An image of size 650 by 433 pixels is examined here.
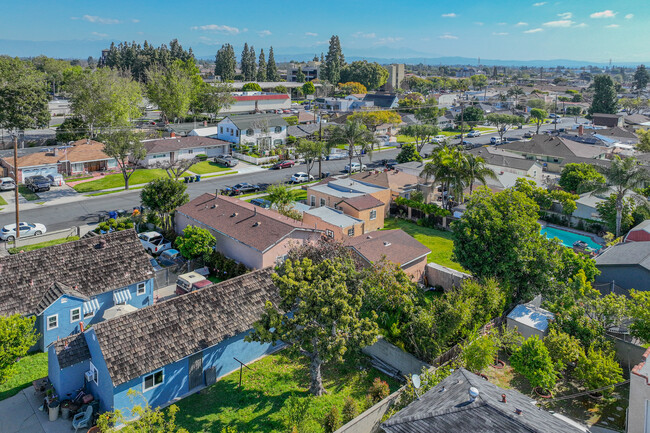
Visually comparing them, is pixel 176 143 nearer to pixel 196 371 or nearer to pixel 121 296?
pixel 121 296

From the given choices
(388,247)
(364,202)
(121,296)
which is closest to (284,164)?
(364,202)

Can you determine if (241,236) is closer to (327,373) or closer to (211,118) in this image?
(327,373)

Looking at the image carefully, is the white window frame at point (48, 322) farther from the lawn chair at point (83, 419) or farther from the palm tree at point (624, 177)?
the palm tree at point (624, 177)

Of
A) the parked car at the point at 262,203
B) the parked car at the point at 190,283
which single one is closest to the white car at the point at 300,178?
the parked car at the point at 262,203

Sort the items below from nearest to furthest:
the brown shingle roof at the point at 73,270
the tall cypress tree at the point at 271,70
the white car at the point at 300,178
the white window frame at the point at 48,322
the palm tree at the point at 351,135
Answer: the white window frame at the point at 48,322 < the brown shingle roof at the point at 73,270 < the palm tree at the point at 351,135 < the white car at the point at 300,178 < the tall cypress tree at the point at 271,70

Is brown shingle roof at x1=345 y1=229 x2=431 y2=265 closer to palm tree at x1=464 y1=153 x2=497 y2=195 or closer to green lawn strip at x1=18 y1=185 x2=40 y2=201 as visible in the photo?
palm tree at x1=464 y1=153 x2=497 y2=195

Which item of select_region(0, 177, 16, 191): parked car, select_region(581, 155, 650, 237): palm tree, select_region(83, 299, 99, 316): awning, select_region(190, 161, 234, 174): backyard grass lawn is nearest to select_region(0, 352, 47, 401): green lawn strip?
select_region(83, 299, 99, 316): awning
